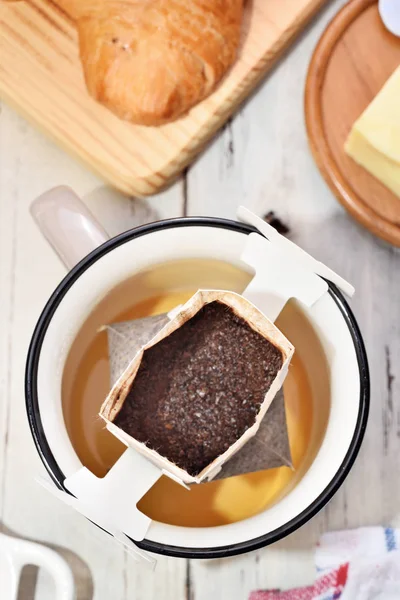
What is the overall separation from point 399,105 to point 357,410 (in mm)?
280

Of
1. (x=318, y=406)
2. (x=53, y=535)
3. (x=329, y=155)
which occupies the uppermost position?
(x=329, y=155)

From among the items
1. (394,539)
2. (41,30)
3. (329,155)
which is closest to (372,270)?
(329,155)

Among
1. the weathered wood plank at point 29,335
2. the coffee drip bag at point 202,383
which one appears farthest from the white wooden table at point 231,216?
the coffee drip bag at point 202,383

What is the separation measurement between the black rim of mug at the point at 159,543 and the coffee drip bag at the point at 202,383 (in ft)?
0.17

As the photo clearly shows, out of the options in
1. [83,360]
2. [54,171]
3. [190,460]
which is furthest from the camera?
[54,171]

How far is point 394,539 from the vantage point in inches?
23.1

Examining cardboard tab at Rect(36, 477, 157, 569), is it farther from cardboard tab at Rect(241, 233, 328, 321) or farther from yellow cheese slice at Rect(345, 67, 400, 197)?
yellow cheese slice at Rect(345, 67, 400, 197)

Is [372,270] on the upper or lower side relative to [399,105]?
lower

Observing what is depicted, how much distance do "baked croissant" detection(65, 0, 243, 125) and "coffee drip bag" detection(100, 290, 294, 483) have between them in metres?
0.21

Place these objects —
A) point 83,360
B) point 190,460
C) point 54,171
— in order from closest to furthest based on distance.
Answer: point 190,460, point 83,360, point 54,171

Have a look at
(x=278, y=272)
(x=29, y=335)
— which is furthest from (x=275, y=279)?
(x=29, y=335)

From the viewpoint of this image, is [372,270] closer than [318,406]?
No

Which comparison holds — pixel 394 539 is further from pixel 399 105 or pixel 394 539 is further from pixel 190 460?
pixel 399 105

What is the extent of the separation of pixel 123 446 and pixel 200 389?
0.13 metres
